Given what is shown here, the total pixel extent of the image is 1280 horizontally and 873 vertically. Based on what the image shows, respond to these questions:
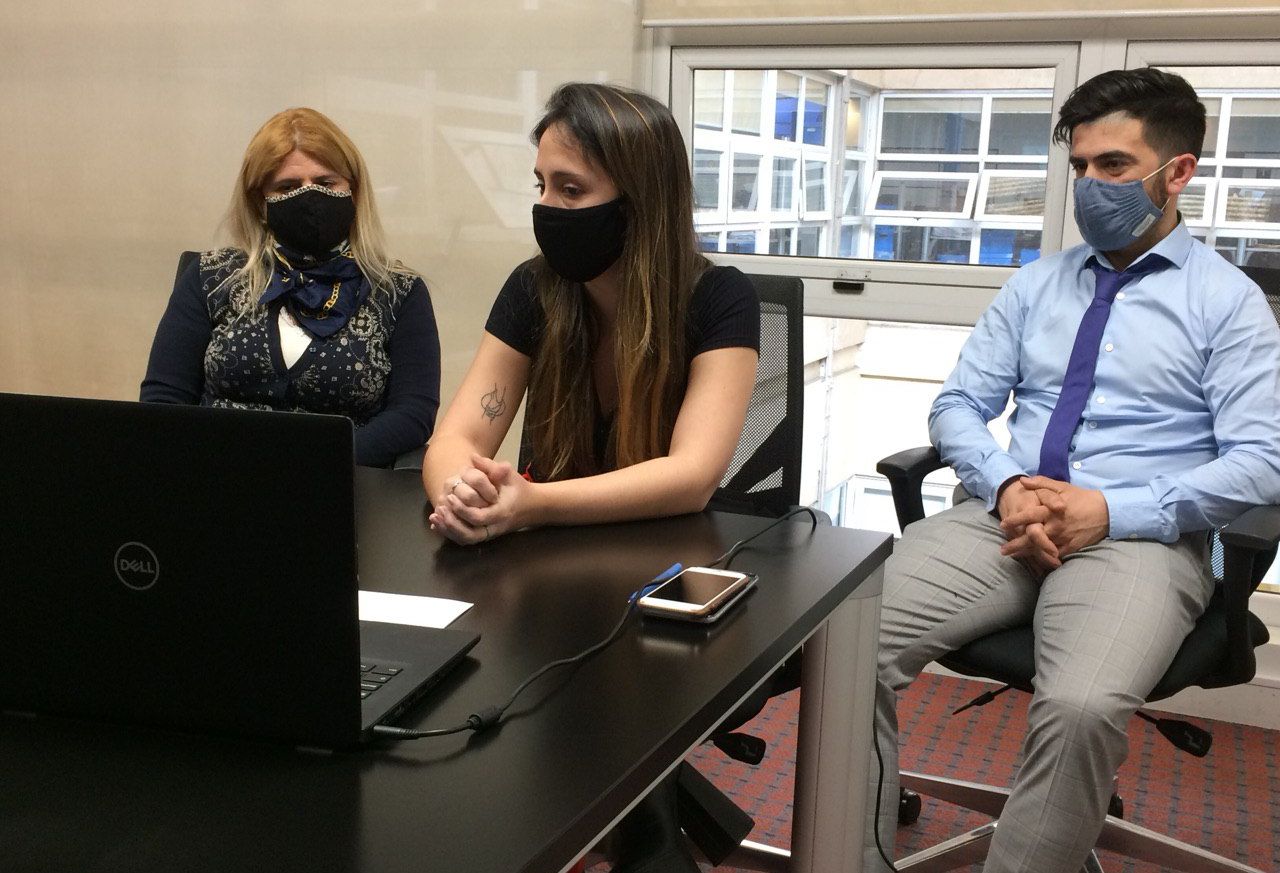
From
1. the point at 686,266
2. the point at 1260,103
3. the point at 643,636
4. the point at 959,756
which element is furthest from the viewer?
the point at 1260,103

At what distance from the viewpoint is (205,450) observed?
2.50ft

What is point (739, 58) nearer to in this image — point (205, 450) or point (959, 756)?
Answer: point (959, 756)

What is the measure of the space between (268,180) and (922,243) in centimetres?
159

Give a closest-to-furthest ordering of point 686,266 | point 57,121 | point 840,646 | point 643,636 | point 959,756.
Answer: point 643,636 < point 840,646 < point 686,266 < point 57,121 < point 959,756

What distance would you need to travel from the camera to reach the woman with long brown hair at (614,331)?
1548mm

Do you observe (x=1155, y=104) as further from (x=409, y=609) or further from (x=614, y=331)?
(x=409, y=609)

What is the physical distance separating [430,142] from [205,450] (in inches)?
79.0

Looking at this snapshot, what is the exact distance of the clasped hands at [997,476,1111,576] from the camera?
1844mm

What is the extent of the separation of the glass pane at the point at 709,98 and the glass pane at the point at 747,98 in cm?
4

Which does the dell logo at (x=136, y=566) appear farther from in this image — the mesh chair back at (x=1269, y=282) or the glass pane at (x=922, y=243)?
the glass pane at (x=922, y=243)

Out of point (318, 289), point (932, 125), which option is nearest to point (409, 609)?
point (318, 289)

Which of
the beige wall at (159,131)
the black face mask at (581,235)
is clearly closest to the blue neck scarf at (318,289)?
the beige wall at (159,131)

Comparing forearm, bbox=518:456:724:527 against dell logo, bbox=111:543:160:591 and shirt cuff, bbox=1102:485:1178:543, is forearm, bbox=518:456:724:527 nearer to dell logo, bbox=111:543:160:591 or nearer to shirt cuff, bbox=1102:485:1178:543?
dell logo, bbox=111:543:160:591

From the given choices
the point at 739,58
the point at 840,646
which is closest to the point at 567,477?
the point at 840,646
